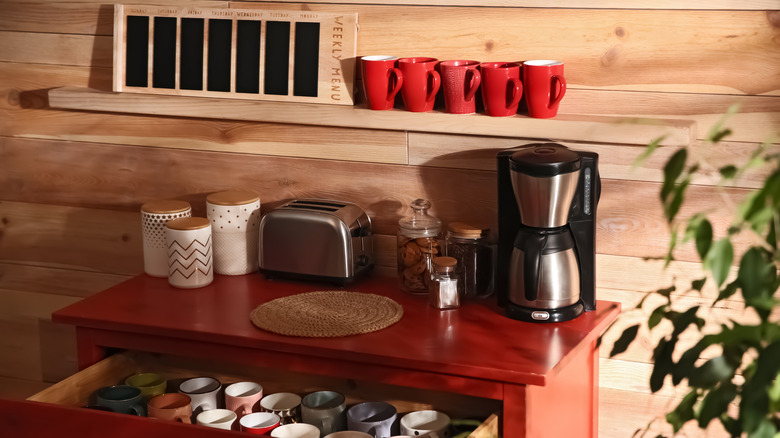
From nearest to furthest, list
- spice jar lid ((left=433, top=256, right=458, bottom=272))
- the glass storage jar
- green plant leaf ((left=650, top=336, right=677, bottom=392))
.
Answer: green plant leaf ((left=650, top=336, right=677, bottom=392))
spice jar lid ((left=433, top=256, right=458, bottom=272))
the glass storage jar

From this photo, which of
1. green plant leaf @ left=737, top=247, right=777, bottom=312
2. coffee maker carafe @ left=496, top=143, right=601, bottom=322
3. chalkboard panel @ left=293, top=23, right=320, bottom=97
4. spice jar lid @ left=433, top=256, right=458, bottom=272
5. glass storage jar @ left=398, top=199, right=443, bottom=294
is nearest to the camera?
green plant leaf @ left=737, top=247, right=777, bottom=312

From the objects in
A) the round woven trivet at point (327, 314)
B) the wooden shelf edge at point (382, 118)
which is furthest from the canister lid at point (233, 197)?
the round woven trivet at point (327, 314)

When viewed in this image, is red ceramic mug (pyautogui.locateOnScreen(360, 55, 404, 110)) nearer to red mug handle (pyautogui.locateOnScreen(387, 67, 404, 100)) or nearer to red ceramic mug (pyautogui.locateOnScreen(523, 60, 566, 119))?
red mug handle (pyautogui.locateOnScreen(387, 67, 404, 100))

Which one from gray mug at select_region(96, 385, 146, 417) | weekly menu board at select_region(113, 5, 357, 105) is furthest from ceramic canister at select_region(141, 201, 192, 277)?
gray mug at select_region(96, 385, 146, 417)

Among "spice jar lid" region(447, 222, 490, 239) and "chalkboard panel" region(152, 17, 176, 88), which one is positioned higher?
"chalkboard panel" region(152, 17, 176, 88)

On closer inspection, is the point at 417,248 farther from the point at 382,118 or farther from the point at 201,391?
the point at 201,391

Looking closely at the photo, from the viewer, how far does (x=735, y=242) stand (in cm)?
184

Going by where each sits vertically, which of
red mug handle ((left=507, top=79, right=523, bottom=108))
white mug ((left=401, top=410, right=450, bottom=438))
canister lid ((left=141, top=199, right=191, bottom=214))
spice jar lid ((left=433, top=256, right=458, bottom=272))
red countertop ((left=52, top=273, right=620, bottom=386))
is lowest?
white mug ((left=401, top=410, right=450, bottom=438))

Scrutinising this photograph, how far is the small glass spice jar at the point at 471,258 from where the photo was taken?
6.33ft

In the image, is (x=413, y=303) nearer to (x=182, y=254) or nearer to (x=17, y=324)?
(x=182, y=254)

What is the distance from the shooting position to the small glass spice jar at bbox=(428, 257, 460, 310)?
185 centimetres

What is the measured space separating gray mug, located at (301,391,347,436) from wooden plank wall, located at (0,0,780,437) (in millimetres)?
→ 451

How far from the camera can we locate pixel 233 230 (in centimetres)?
211

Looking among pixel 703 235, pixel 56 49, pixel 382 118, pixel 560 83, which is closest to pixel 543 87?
pixel 560 83
